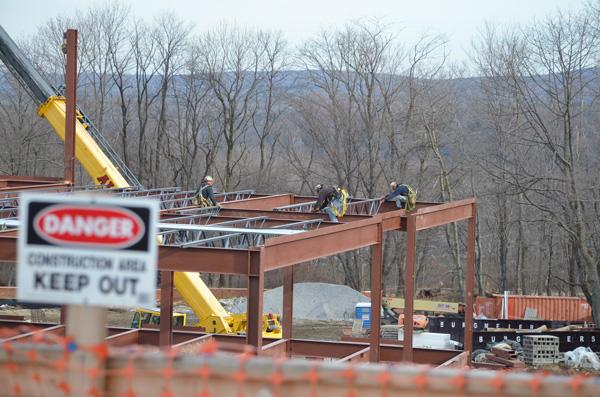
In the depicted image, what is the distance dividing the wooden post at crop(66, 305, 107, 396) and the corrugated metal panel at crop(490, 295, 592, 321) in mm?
44166

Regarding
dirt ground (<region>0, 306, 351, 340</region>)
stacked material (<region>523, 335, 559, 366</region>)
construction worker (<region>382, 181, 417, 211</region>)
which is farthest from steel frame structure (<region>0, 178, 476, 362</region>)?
dirt ground (<region>0, 306, 351, 340</region>)

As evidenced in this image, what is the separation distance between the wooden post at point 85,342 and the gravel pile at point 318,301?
4383 cm

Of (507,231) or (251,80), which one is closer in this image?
(507,231)

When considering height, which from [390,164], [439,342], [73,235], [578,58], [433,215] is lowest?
[439,342]

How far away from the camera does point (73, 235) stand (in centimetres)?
430

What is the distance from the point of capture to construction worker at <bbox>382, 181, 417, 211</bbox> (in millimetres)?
26781

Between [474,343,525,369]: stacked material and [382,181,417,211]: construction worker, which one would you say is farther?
[474,343,525,369]: stacked material

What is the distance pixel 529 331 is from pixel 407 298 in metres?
14.5

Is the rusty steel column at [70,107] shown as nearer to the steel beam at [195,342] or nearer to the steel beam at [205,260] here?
the steel beam at [195,342]

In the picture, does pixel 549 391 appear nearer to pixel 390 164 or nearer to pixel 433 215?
pixel 433 215

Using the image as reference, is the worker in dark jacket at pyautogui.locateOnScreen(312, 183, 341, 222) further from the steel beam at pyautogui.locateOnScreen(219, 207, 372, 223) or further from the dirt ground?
the dirt ground

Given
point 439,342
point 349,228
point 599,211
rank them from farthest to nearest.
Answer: point 599,211 < point 439,342 < point 349,228

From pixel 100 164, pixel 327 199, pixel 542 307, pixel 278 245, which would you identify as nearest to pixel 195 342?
pixel 327 199

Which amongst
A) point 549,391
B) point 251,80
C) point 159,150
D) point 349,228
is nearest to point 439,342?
point 349,228
